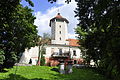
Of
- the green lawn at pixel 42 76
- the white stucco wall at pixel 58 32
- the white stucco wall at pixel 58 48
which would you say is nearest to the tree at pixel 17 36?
the green lawn at pixel 42 76

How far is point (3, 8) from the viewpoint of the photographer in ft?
29.7

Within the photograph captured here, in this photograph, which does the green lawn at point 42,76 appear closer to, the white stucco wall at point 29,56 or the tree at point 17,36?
the tree at point 17,36

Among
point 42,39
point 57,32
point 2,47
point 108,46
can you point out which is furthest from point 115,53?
point 57,32

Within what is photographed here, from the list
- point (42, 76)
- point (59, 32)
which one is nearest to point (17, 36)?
point (42, 76)

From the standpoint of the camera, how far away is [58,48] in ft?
167

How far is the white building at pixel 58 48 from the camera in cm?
4848

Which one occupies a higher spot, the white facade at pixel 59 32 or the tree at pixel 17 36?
the white facade at pixel 59 32

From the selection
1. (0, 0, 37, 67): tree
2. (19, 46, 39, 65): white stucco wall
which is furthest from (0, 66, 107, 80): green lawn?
(19, 46, 39, 65): white stucco wall

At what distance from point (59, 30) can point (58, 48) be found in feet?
Result: 19.9

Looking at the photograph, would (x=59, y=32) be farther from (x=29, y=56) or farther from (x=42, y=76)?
(x=42, y=76)

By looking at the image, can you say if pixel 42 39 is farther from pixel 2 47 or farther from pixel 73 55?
pixel 2 47

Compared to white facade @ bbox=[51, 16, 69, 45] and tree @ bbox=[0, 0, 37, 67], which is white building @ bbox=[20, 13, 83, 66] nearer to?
white facade @ bbox=[51, 16, 69, 45]

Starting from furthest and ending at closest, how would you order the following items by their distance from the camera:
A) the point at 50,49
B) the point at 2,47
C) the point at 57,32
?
the point at 57,32 → the point at 50,49 → the point at 2,47

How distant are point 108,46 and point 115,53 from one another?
16 cm
